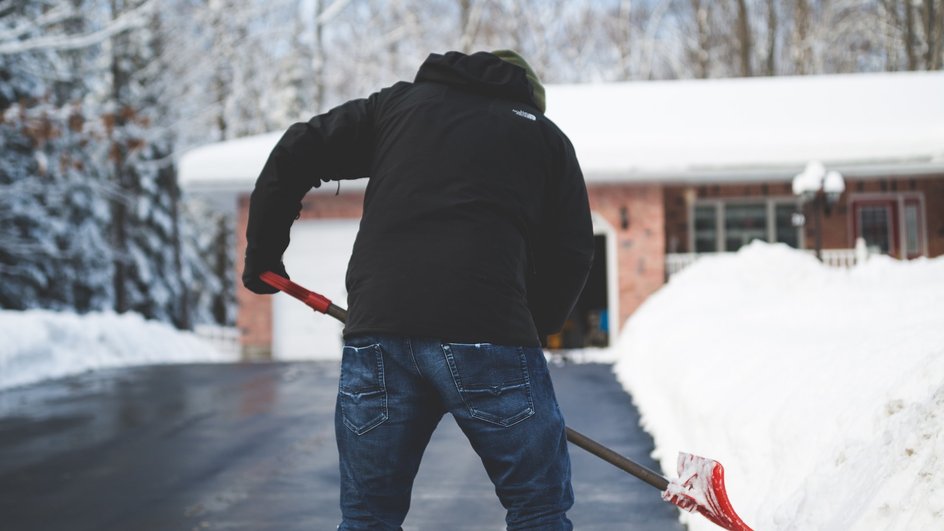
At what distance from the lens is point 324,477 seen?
202 inches

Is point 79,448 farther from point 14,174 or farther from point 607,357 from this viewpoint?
point 14,174

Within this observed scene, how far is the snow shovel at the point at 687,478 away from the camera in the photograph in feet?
9.30

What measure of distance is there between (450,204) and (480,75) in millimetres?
432

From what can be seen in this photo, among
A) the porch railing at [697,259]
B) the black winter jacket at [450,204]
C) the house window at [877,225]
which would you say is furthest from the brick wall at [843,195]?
the black winter jacket at [450,204]

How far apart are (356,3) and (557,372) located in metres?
21.1

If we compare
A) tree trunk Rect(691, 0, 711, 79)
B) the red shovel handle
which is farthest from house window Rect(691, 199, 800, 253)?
the red shovel handle

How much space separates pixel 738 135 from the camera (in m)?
14.9

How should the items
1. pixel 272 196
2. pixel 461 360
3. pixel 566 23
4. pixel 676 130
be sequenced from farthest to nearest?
pixel 566 23, pixel 676 130, pixel 272 196, pixel 461 360

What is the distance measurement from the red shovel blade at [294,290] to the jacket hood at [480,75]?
0.76 m

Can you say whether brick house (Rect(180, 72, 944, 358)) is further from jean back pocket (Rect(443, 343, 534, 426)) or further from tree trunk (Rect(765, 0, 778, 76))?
jean back pocket (Rect(443, 343, 534, 426))

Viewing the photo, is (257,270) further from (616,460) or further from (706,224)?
(706,224)

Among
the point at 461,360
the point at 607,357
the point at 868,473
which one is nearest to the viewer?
the point at 461,360

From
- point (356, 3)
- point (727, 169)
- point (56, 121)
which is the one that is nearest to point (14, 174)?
point (56, 121)

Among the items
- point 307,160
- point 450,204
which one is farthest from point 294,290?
point 450,204
